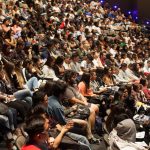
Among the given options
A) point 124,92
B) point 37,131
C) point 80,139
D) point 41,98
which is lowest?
point 124,92

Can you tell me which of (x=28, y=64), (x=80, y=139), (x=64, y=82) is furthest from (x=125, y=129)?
(x=28, y=64)

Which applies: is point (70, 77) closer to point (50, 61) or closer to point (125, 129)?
point (50, 61)

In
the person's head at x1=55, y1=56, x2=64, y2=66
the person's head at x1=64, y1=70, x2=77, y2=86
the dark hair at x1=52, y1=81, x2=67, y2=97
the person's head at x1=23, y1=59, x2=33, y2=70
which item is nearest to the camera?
the dark hair at x1=52, y1=81, x2=67, y2=97

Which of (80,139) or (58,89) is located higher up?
(58,89)

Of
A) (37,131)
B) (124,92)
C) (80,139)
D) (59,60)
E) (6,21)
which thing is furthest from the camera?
(6,21)

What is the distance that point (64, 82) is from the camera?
247 inches

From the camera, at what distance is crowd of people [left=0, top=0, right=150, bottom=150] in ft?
15.5

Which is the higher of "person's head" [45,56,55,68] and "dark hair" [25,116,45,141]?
"dark hair" [25,116,45,141]

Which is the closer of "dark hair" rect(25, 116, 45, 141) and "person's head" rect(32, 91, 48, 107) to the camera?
"dark hair" rect(25, 116, 45, 141)

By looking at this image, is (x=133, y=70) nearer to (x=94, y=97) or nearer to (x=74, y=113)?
(x=94, y=97)

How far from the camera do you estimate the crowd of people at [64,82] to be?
186 inches

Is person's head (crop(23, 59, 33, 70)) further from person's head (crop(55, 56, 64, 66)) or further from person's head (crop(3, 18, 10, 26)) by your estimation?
person's head (crop(3, 18, 10, 26))

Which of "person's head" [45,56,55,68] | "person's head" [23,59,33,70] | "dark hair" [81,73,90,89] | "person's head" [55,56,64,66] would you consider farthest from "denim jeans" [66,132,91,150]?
"person's head" [45,56,55,68]

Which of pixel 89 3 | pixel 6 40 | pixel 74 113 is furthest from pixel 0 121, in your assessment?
pixel 89 3
